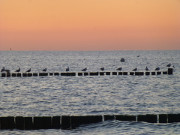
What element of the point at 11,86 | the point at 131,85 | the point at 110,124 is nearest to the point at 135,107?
the point at 110,124

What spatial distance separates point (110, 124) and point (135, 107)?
8877 mm

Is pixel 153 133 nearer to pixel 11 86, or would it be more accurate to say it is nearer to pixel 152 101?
pixel 152 101

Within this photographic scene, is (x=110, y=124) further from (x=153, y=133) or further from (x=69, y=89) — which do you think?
(x=69, y=89)

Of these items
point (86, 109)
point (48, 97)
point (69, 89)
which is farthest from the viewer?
point (69, 89)

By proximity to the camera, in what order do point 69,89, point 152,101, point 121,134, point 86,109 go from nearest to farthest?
1. point 121,134
2. point 86,109
3. point 152,101
4. point 69,89

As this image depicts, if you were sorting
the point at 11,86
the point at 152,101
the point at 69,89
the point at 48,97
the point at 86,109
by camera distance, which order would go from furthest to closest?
the point at 11,86 < the point at 69,89 < the point at 48,97 < the point at 152,101 < the point at 86,109

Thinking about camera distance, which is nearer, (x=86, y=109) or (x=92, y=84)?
(x=86, y=109)

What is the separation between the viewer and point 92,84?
52438 millimetres

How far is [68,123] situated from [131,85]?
29069 millimetres

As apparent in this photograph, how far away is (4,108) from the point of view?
30578 millimetres

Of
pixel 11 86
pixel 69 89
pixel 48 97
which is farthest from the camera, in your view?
pixel 11 86

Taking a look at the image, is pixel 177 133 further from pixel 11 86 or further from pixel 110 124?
pixel 11 86

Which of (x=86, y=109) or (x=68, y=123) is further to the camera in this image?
(x=86, y=109)

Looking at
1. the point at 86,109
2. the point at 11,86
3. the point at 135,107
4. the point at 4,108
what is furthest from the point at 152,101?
the point at 11,86
